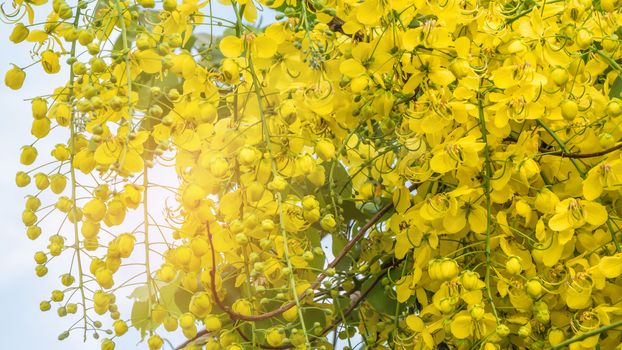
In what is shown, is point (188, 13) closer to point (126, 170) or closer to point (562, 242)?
point (126, 170)

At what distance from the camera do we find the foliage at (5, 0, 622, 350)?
78 centimetres

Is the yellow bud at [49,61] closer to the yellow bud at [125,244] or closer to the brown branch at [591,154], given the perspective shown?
the yellow bud at [125,244]

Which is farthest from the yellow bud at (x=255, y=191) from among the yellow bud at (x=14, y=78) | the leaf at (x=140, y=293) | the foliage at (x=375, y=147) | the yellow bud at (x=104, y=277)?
the leaf at (x=140, y=293)

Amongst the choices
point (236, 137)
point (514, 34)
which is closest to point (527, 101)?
point (514, 34)

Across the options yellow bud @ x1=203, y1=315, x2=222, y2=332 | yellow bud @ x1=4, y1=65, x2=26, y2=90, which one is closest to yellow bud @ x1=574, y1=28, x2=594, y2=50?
yellow bud @ x1=203, y1=315, x2=222, y2=332

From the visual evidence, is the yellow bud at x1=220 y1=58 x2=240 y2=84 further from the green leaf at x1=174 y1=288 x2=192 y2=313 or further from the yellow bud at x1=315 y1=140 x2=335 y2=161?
the green leaf at x1=174 y1=288 x2=192 y2=313

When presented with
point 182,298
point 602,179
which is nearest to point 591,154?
point 602,179

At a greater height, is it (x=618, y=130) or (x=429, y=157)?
(x=429, y=157)

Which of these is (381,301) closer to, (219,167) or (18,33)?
(219,167)

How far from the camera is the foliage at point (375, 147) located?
779 millimetres

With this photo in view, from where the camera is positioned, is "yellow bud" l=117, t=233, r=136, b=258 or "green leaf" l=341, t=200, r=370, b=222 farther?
"green leaf" l=341, t=200, r=370, b=222

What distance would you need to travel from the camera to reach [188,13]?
2.78 feet

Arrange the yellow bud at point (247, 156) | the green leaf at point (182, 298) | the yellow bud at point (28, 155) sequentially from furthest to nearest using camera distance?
the green leaf at point (182, 298)
the yellow bud at point (28, 155)
the yellow bud at point (247, 156)

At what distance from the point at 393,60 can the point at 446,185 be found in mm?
157
